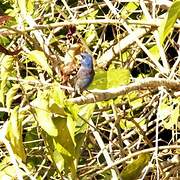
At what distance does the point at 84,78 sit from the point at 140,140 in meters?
0.58

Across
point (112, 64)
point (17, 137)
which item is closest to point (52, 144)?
point (17, 137)

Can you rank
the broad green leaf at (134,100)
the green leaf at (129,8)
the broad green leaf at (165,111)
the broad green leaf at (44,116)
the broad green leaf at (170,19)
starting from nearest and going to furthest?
the broad green leaf at (170,19) < the broad green leaf at (44,116) < the broad green leaf at (165,111) < the broad green leaf at (134,100) < the green leaf at (129,8)

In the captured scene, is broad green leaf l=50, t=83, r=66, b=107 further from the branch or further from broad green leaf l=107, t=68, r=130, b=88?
broad green leaf l=107, t=68, r=130, b=88

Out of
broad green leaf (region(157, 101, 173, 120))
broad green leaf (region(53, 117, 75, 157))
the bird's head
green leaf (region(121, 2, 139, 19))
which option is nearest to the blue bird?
the bird's head

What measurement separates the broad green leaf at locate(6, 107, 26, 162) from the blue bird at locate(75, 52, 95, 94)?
159 millimetres

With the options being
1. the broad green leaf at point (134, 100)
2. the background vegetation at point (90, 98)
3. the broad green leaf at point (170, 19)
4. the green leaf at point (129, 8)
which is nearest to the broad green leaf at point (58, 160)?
the background vegetation at point (90, 98)

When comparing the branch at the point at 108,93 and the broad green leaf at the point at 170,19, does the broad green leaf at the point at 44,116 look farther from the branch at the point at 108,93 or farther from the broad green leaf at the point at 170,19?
the broad green leaf at the point at 170,19

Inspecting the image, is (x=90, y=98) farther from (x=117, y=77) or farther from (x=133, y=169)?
(x=133, y=169)

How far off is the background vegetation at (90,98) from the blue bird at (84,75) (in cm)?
3

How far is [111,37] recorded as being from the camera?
6.94 ft

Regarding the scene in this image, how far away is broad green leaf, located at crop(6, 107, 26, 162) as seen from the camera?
1.02 meters

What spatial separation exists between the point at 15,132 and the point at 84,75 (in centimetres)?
22

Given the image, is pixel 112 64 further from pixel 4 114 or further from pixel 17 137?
pixel 17 137

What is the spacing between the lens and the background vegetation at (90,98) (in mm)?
1056
